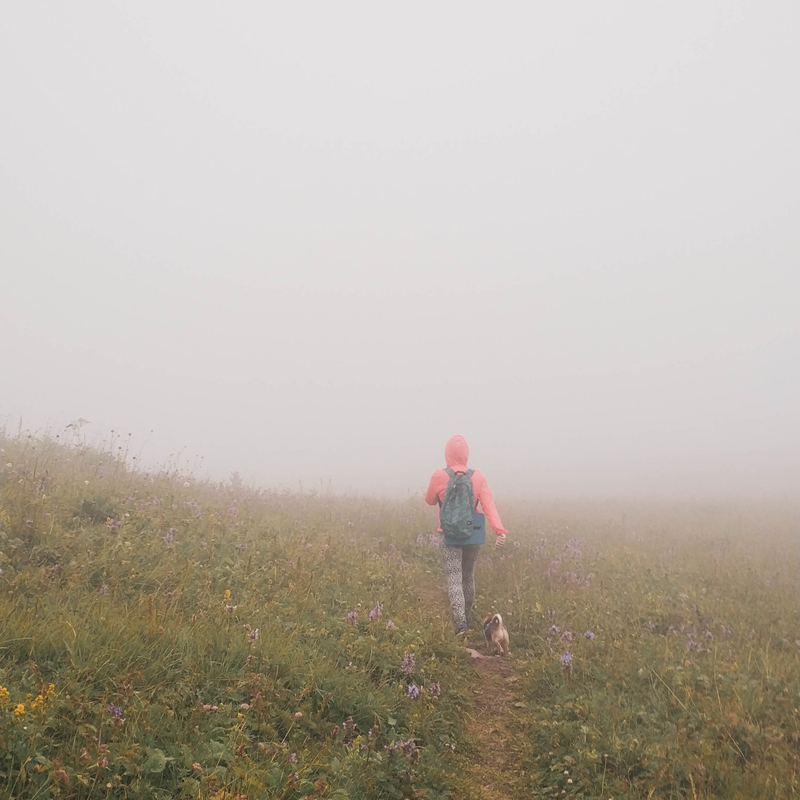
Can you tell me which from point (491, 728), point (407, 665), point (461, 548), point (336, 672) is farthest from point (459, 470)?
point (336, 672)

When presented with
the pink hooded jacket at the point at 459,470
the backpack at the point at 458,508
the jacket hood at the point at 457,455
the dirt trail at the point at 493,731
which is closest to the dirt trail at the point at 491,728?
the dirt trail at the point at 493,731

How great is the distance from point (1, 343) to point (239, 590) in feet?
485

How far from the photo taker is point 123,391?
331ft

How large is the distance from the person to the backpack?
15 centimetres

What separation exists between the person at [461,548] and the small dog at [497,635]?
0.47 metres

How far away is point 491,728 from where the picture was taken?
4926mm

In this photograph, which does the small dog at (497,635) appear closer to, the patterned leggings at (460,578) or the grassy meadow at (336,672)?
the grassy meadow at (336,672)

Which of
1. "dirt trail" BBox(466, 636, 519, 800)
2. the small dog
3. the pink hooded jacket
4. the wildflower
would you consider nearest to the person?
the pink hooded jacket

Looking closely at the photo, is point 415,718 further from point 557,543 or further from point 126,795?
point 557,543

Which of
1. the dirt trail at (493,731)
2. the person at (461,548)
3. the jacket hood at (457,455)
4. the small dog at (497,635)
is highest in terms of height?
the jacket hood at (457,455)

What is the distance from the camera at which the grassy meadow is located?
3.05m

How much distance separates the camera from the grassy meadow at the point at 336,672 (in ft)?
10.0

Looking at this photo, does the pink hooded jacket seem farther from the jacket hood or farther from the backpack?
the backpack

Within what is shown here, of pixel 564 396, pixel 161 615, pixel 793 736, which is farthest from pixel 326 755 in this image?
pixel 564 396
